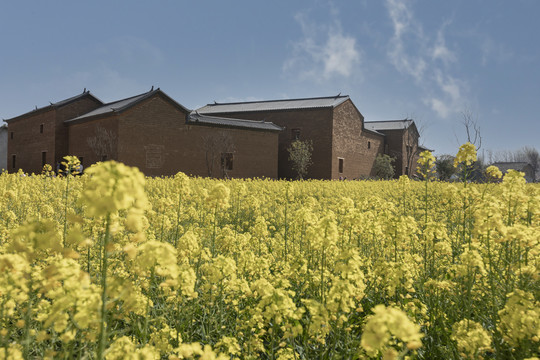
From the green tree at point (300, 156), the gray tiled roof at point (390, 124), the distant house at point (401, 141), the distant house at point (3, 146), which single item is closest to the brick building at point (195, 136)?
the green tree at point (300, 156)

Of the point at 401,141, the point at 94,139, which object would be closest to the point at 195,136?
the point at 94,139

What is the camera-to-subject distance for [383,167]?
41906mm

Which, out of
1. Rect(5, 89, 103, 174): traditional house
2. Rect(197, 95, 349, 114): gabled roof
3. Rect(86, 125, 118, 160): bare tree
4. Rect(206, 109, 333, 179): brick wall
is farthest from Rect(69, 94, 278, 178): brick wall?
Rect(197, 95, 349, 114): gabled roof

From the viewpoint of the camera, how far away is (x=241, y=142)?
29.3 m

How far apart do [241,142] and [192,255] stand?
2599 centimetres

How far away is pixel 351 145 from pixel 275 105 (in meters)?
9.31

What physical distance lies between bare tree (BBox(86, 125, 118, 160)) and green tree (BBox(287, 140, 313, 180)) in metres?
16.3

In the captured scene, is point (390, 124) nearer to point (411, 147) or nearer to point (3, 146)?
point (411, 147)

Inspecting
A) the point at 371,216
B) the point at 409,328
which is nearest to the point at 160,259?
the point at 409,328

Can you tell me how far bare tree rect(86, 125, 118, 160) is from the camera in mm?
22625

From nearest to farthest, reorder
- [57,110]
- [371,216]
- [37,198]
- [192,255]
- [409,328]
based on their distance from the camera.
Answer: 1. [409,328]
2. [192,255]
3. [371,216]
4. [37,198]
5. [57,110]

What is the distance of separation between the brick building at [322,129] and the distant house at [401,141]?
7.22 meters

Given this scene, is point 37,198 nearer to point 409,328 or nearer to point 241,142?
point 409,328

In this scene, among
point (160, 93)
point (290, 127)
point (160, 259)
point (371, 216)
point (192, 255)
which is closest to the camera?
point (160, 259)
